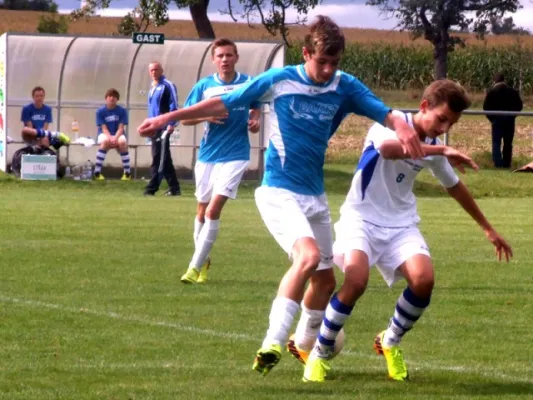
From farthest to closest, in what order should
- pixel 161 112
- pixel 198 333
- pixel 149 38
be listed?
pixel 149 38 → pixel 161 112 → pixel 198 333

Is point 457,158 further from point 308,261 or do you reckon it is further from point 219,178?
point 219,178

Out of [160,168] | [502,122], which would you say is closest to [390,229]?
[160,168]

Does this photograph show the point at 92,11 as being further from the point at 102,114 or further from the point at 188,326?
the point at 188,326

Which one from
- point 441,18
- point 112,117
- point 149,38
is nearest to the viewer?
point 112,117

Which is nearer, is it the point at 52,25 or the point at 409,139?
the point at 409,139

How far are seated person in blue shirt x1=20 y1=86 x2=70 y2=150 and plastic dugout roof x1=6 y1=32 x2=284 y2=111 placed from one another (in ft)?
6.06

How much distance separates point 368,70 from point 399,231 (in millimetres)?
48767

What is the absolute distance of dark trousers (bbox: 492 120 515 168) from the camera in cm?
2855

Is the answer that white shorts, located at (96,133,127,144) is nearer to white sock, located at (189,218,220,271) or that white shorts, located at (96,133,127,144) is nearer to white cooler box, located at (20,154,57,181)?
white cooler box, located at (20,154,57,181)

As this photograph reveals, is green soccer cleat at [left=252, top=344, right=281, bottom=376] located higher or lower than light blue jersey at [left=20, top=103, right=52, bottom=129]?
higher

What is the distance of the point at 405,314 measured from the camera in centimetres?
727

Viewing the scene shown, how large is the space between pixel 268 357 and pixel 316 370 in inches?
23.3

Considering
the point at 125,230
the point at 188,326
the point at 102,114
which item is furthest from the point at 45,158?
the point at 188,326

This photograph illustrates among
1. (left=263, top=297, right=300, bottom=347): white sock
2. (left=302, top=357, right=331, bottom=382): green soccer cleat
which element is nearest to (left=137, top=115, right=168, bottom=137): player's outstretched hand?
(left=263, top=297, right=300, bottom=347): white sock
